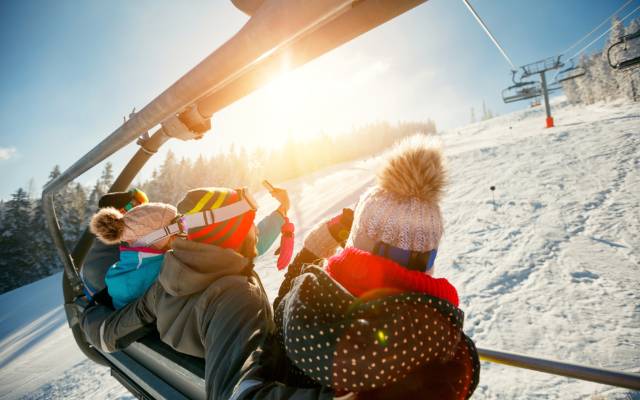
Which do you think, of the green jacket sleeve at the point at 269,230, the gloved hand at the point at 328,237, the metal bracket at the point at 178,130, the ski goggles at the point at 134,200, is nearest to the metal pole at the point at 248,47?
the metal bracket at the point at 178,130

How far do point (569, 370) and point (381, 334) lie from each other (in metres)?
1.36

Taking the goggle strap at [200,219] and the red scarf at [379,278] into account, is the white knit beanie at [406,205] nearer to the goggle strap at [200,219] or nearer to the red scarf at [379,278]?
the red scarf at [379,278]

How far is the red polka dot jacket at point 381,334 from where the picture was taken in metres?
0.79

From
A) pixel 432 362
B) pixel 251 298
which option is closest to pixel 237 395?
pixel 251 298

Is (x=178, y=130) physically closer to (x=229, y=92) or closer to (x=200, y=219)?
(x=229, y=92)

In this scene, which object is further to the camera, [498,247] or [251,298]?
[498,247]

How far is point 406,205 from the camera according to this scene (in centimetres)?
104

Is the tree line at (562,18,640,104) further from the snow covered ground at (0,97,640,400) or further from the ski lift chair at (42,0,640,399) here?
the ski lift chair at (42,0,640,399)

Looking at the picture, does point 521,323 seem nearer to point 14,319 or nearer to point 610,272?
point 610,272

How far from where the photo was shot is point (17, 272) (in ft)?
88.0

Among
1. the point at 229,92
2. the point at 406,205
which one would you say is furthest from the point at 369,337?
the point at 229,92

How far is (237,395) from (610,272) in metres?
6.40

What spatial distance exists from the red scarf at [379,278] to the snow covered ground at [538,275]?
38 cm

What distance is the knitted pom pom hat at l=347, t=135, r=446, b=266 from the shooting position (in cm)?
101
